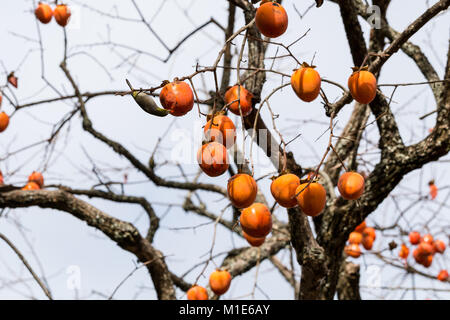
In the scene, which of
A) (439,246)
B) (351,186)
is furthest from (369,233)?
(351,186)

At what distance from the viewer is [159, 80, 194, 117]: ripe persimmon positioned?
1.34m

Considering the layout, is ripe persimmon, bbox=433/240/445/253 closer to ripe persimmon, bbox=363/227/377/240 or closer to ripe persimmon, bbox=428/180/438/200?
ripe persimmon, bbox=428/180/438/200

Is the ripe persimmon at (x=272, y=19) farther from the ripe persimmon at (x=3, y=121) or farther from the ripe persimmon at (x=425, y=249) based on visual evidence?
the ripe persimmon at (x=425, y=249)

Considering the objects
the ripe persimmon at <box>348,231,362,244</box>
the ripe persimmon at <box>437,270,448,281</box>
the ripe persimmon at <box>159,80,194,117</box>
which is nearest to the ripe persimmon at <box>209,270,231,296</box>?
the ripe persimmon at <box>348,231,362,244</box>

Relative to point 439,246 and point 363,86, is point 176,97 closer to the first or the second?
point 363,86

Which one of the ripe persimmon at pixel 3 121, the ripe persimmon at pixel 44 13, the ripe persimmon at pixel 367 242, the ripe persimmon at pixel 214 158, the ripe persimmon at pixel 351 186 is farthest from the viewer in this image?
the ripe persimmon at pixel 44 13

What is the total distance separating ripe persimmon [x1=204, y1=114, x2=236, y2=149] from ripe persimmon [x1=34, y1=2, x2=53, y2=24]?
310 centimetres

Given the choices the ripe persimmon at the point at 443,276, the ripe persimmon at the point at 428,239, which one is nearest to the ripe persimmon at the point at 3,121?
the ripe persimmon at the point at 428,239

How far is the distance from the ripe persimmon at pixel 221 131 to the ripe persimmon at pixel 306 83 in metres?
0.22

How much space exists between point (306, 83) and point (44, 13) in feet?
10.5

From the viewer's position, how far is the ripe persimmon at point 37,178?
3.76 meters

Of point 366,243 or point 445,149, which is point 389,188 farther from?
point 366,243

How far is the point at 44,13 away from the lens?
3998mm
